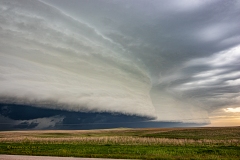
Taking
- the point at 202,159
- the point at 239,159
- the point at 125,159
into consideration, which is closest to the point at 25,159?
the point at 125,159

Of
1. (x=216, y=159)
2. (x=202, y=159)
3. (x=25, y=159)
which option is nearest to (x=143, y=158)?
(x=202, y=159)

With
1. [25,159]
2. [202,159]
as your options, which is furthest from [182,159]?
[25,159]

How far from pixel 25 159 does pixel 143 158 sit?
10.9 meters

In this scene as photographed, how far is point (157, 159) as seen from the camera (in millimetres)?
21250

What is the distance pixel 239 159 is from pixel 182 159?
551 centimetres

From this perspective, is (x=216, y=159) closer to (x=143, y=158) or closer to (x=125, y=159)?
(x=143, y=158)

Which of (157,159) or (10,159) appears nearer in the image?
(10,159)

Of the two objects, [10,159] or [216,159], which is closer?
[10,159]

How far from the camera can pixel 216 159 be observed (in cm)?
2220

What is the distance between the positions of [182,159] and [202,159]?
2.00m

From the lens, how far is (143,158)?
71.4 ft

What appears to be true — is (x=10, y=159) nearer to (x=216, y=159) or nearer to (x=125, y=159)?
(x=125, y=159)

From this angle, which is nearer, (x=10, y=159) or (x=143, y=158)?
(x=10, y=159)

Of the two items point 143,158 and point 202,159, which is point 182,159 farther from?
point 143,158
